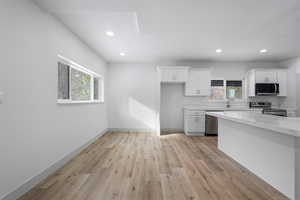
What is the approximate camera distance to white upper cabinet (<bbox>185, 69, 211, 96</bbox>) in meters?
4.86

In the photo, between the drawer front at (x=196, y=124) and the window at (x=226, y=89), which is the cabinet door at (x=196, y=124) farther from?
the window at (x=226, y=89)

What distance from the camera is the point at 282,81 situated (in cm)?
473

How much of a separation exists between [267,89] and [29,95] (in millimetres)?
6147

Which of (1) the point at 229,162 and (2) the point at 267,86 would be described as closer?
(1) the point at 229,162

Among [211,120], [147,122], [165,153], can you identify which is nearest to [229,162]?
[165,153]

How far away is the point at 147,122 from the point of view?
17.0ft

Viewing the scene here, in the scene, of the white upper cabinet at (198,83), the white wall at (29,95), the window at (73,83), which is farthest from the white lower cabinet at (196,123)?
the white wall at (29,95)

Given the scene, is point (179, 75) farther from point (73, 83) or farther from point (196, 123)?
point (73, 83)

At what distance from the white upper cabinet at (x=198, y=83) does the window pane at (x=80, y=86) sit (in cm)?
316

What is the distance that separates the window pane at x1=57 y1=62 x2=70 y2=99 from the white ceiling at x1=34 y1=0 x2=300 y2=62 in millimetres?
760

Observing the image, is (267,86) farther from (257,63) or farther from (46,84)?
(46,84)

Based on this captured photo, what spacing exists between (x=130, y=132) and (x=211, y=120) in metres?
2.79

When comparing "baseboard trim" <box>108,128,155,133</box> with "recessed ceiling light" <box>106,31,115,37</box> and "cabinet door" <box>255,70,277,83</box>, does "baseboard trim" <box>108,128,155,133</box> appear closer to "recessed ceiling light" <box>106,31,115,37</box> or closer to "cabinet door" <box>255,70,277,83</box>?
"recessed ceiling light" <box>106,31,115,37</box>

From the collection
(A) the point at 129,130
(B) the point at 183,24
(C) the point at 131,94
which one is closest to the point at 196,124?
(A) the point at 129,130
